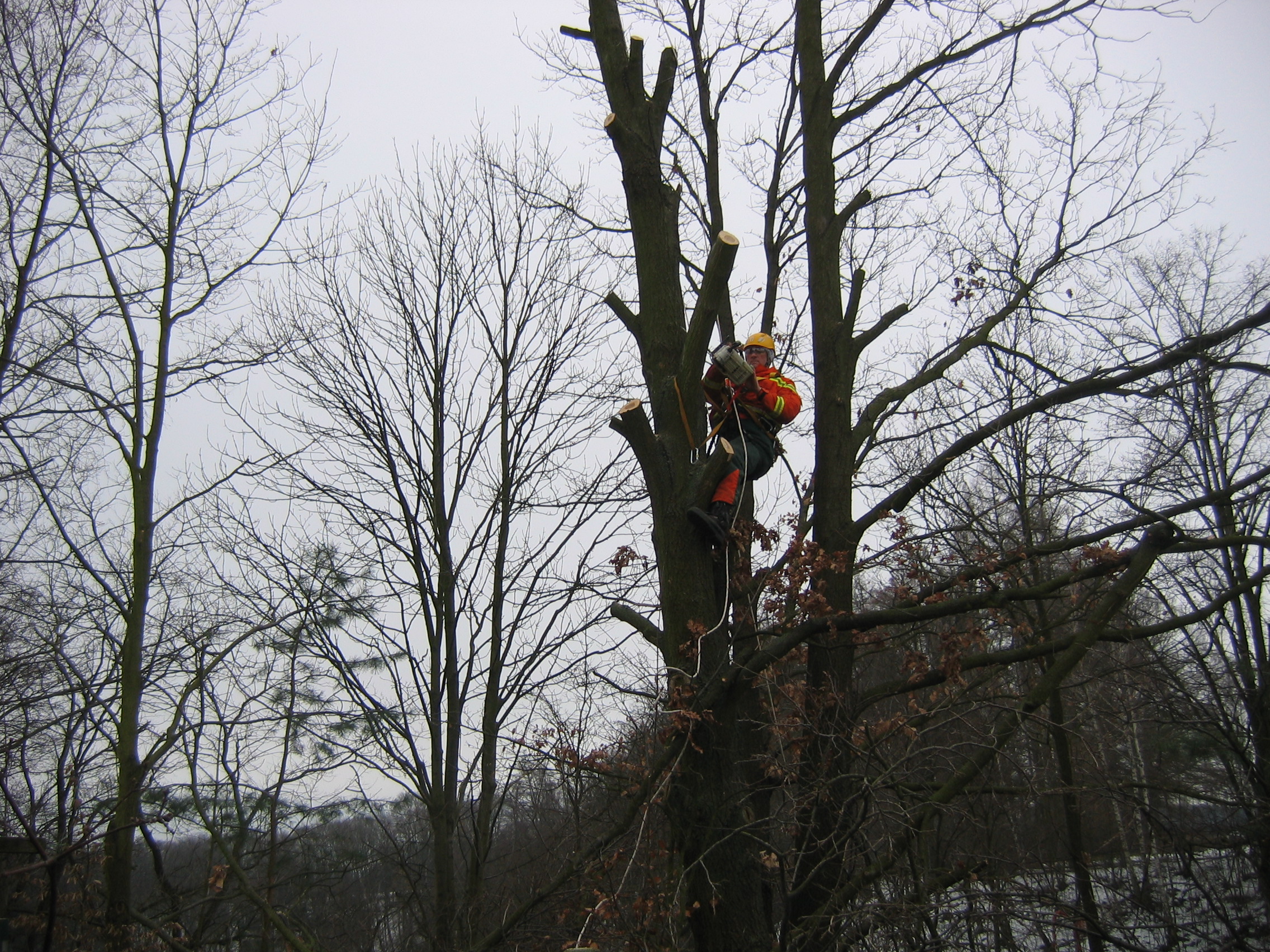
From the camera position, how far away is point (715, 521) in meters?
4.34

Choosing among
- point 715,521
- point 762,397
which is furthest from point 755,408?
point 715,521

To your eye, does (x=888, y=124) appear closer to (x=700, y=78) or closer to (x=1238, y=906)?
(x=700, y=78)

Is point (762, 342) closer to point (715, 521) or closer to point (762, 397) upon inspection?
point (762, 397)


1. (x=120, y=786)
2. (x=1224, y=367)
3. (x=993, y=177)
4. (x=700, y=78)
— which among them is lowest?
(x=120, y=786)

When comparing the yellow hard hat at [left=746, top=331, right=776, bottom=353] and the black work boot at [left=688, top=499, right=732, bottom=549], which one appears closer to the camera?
the black work boot at [left=688, top=499, right=732, bottom=549]

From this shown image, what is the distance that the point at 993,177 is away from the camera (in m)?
6.80

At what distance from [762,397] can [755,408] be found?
78 millimetres

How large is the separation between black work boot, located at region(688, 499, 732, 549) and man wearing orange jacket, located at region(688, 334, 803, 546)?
0.48 m

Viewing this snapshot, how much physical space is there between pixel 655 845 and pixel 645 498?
4146 mm

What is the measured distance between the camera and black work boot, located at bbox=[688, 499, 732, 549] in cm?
429

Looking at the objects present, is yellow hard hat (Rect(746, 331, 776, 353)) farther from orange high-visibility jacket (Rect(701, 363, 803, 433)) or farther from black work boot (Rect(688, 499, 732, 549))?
black work boot (Rect(688, 499, 732, 549))

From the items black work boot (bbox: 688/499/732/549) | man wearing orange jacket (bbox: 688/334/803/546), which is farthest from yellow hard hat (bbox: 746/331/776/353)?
black work boot (bbox: 688/499/732/549)

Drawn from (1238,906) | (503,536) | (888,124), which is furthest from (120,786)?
(1238,906)

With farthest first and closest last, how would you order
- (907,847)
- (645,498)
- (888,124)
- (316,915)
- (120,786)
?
(316,915)
(645,498)
(888,124)
(120,786)
(907,847)
